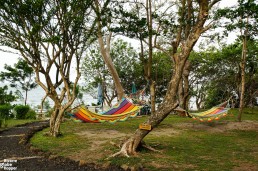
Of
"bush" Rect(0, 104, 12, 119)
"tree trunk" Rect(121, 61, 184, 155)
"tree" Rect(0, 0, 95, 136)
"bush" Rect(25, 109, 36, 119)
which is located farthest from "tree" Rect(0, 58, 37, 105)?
"tree trunk" Rect(121, 61, 184, 155)

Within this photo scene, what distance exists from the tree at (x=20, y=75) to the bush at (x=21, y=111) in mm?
3026

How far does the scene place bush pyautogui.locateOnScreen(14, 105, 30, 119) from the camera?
11.9 m

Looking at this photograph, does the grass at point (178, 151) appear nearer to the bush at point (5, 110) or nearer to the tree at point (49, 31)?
the tree at point (49, 31)

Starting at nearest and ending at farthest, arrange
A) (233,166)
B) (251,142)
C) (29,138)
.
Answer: (233,166), (251,142), (29,138)

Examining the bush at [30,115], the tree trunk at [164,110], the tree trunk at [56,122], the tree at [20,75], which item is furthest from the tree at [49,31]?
the tree at [20,75]

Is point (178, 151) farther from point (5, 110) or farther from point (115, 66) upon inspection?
point (115, 66)

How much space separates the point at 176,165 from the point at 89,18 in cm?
508

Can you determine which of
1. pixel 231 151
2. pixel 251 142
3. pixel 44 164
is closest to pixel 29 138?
pixel 44 164

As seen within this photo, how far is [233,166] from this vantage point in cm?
404

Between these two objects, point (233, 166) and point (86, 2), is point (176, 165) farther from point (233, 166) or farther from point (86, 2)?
point (86, 2)

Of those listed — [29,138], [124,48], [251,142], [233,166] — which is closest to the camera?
[233,166]

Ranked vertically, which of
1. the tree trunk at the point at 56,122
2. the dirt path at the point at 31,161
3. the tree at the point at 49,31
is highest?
the tree at the point at 49,31

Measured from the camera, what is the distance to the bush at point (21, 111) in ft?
38.9

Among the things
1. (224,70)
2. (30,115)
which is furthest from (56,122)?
(224,70)
